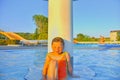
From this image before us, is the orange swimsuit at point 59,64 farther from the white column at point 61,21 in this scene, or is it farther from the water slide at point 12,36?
the water slide at point 12,36

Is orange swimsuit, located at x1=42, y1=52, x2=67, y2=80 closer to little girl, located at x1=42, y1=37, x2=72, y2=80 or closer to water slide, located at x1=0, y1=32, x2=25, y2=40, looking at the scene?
little girl, located at x1=42, y1=37, x2=72, y2=80

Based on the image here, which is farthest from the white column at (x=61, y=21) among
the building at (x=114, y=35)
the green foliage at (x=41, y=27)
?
the green foliage at (x=41, y=27)

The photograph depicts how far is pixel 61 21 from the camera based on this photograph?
268 centimetres

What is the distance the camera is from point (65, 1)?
2688 mm

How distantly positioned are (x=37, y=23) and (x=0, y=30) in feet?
6.73

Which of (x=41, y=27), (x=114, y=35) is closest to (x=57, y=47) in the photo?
(x=114, y=35)

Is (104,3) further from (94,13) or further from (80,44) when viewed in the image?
(80,44)

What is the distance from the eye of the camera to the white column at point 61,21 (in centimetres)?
268

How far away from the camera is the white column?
2678mm

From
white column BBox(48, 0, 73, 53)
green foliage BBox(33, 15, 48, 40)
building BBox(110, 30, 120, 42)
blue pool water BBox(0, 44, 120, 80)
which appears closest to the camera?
white column BBox(48, 0, 73, 53)

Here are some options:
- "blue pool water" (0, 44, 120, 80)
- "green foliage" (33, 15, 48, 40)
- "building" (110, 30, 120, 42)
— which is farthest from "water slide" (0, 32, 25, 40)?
"building" (110, 30, 120, 42)

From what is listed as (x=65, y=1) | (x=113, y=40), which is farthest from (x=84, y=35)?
(x=65, y=1)

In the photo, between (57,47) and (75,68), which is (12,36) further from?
(57,47)

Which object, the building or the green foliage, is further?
the green foliage
